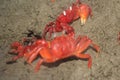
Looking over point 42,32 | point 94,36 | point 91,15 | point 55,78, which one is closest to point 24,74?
point 55,78

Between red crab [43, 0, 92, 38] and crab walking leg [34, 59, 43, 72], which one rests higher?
red crab [43, 0, 92, 38]

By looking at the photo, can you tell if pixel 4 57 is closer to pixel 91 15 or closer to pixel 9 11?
pixel 9 11

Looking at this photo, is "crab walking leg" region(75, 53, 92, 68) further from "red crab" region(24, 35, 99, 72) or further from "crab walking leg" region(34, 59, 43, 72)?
"crab walking leg" region(34, 59, 43, 72)

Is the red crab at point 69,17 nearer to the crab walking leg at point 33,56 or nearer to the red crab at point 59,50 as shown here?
the red crab at point 59,50

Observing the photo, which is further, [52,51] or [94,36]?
[94,36]

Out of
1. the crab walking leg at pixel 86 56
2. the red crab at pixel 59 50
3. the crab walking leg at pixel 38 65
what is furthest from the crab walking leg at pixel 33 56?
the crab walking leg at pixel 86 56

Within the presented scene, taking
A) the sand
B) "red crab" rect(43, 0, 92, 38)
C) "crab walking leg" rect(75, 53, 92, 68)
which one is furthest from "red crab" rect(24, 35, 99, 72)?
"red crab" rect(43, 0, 92, 38)
